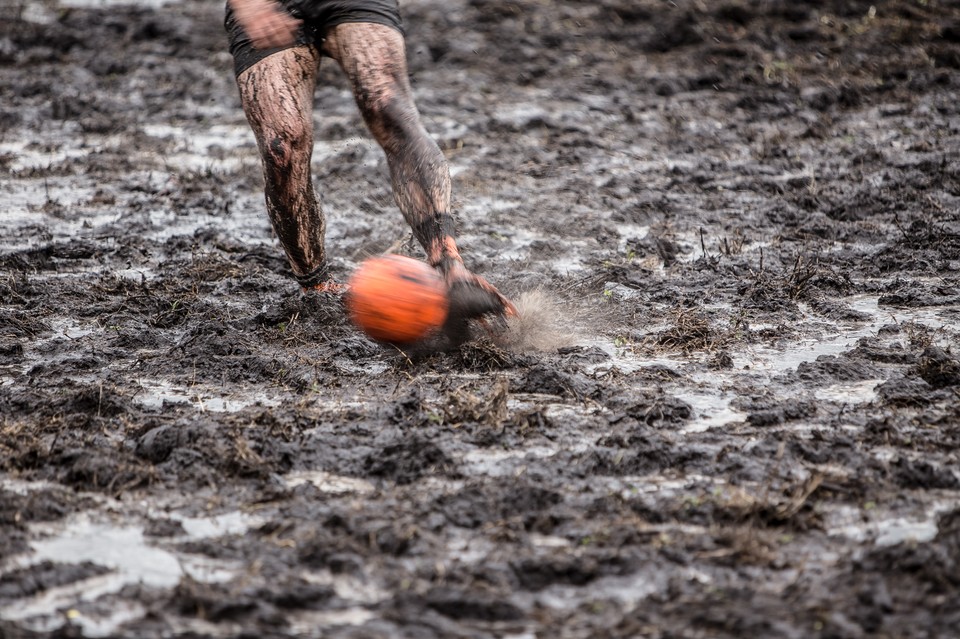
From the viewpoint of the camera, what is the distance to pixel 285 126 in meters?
4.63

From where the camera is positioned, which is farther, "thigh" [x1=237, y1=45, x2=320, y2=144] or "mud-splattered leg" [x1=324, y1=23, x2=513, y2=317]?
"thigh" [x1=237, y1=45, x2=320, y2=144]

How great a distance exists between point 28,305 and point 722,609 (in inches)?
152

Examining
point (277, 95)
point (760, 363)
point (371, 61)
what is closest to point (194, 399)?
point (277, 95)

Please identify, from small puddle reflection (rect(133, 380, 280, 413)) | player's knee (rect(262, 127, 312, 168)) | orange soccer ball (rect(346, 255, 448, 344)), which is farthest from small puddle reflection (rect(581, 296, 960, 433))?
player's knee (rect(262, 127, 312, 168))

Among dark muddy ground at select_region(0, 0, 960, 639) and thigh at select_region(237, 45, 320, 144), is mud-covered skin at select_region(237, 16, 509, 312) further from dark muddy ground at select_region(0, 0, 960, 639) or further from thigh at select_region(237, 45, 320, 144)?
dark muddy ground at select_region(0, 0, 960, 639)

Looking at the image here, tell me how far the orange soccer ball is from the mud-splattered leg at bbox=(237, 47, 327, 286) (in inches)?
26.7

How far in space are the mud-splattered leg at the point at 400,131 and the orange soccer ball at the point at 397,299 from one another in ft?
0.45

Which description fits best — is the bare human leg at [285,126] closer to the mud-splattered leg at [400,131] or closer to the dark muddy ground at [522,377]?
the mud-splattered leg at [400,131]

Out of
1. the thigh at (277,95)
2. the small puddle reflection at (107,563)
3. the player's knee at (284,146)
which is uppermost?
the thigh at (277,95)

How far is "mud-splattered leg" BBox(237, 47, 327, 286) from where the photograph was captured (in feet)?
15.2

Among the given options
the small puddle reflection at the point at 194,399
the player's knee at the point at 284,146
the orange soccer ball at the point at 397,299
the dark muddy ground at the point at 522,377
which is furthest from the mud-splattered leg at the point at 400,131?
the small puddle reflection at the point at 194,399

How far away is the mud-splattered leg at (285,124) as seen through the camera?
4641 mm

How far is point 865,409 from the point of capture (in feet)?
12.8

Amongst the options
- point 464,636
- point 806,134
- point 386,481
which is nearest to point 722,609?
point 464,636
